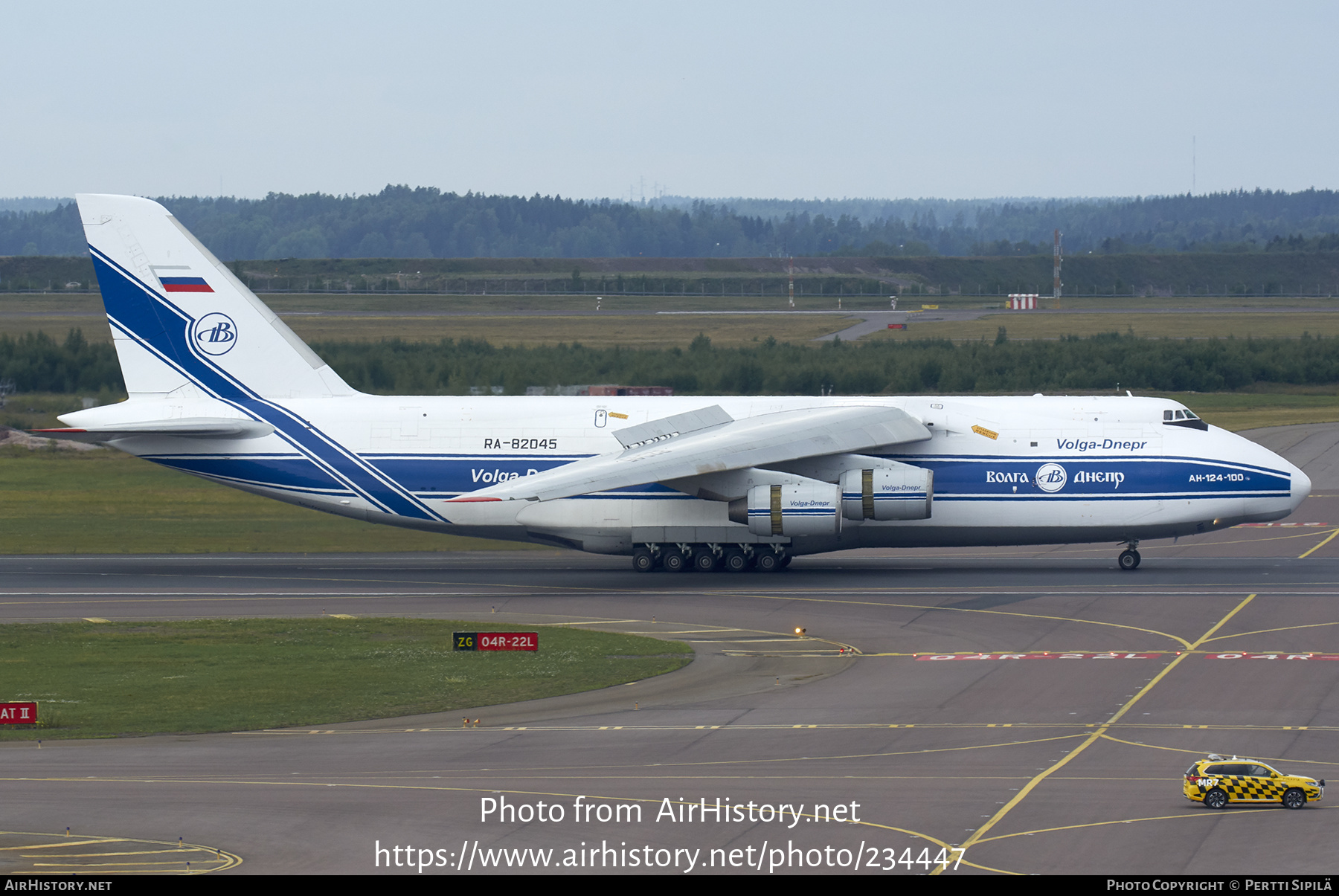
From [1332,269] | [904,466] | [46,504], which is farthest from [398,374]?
[1332,269]

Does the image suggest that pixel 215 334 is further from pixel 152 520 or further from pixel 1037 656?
pixel 1037 656

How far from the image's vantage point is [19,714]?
2216cm

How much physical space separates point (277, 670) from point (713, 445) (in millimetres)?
12941

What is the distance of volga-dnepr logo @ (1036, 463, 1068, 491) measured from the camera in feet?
124

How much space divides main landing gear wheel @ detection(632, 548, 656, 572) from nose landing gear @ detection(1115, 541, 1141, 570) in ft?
38.5

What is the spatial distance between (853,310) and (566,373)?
61245mm

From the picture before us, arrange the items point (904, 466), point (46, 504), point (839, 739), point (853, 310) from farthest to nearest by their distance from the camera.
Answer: point (853, 310), point (46, 504), point (904, 466), point (839, 739)

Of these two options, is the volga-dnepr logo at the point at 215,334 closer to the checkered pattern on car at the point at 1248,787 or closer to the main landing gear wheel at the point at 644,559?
the main landing gear wheel at the point at 644,559

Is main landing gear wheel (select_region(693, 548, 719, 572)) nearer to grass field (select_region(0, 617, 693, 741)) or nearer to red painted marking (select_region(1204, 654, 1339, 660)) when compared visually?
grass field (select_region(0, 617, 693, 741))

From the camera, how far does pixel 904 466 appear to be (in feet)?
121

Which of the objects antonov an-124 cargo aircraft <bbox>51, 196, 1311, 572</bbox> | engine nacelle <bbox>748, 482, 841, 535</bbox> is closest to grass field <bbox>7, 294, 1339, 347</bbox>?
antonov an-124 cargo aircraft <bbox>51, 196, 1311, 572</bbox>

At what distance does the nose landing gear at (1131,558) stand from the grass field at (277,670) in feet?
48.1

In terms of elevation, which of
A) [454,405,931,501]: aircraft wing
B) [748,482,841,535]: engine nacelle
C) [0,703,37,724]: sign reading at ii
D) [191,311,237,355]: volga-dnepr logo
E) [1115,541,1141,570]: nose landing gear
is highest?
[191,311,237,355]: volga-dnepr logo

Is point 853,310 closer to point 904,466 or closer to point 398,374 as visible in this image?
point 398,374
